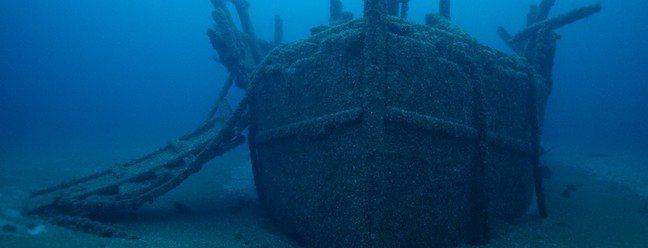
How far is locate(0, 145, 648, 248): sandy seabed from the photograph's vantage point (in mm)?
5199

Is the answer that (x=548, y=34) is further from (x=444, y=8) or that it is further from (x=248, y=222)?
(x=248, y=222)

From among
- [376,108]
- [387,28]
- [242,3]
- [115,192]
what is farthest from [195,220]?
[242,3]

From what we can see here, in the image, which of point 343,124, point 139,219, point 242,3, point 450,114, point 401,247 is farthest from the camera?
point 242,3

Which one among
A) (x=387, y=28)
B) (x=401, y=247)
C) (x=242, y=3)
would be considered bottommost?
(x=401, y=247)

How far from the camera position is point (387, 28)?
15.3ft

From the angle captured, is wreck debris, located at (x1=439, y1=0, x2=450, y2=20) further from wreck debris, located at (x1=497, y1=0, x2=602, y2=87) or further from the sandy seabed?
the sandy seabed

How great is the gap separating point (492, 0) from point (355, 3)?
38.4 meters

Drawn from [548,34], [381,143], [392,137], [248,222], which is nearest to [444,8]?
[548,34]

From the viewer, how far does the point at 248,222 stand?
6410mm

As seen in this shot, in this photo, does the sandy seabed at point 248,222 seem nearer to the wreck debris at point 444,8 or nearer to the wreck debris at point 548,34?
the wreck debris at point 548,34

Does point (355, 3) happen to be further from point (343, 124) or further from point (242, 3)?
point (343, 124)

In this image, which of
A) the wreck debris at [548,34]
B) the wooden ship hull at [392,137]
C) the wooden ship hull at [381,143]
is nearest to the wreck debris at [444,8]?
the wooden ship hull at [381,143]

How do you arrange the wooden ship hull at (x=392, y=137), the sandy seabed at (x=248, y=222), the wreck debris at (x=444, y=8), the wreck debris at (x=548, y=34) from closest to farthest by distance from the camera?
the wooden ship hull at (x=392, y=137) < the sandy seabed at (x=248, y=222) < the wreck debris at (x=548, y=34) < the wreck debris at (x=444, y=8)

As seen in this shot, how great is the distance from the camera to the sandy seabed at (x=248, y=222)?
520 centimetres
